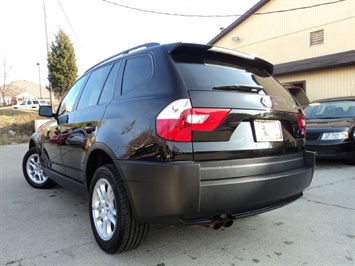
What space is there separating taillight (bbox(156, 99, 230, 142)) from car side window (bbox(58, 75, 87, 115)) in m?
2.17

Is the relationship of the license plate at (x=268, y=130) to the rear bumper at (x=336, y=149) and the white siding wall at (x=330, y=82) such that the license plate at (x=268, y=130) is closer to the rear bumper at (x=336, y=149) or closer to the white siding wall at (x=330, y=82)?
the rear bumper at (x=336, y=149)

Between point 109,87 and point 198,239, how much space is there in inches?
69.9

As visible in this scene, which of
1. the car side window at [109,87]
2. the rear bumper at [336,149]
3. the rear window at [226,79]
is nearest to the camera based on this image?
the rear window at [226,79]

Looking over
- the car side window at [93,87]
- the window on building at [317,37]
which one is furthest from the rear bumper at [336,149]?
the window on building at [317,37]

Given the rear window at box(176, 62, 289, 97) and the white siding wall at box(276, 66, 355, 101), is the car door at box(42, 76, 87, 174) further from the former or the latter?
the white siding wall at box(276, 66, 355, 101)

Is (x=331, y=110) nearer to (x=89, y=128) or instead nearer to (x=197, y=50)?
(x=197, y=50)

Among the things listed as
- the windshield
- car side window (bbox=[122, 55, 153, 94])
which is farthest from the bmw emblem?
the windshield

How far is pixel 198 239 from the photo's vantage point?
3.10m

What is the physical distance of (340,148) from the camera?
6.53 m

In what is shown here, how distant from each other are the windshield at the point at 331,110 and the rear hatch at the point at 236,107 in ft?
16.8

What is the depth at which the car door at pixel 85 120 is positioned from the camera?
3176 millimetres

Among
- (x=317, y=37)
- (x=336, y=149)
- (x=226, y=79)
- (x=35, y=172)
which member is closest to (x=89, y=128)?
(x=226, y=79)

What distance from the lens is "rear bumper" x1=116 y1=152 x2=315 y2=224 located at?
7.26ft

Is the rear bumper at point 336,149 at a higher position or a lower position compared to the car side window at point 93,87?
lower
